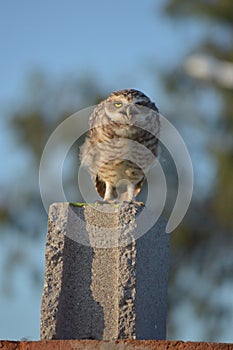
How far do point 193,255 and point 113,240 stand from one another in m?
15.5

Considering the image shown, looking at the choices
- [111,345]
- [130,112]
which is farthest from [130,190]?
[111,345]

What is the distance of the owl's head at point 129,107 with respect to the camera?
6980mm

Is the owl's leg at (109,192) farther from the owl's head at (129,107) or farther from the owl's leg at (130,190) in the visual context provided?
the owl's head at (129,107)

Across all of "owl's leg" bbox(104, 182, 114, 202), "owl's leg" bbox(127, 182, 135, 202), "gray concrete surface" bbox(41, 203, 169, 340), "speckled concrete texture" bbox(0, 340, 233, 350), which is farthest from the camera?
"owl's leg" bbox(104, 182, 114, 202)

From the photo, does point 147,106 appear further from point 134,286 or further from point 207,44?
point 207,44

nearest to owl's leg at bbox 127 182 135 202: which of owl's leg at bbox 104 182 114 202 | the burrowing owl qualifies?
the burrowing owl

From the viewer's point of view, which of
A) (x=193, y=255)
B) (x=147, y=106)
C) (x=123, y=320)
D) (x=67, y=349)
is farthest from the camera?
(x=193, y=255)

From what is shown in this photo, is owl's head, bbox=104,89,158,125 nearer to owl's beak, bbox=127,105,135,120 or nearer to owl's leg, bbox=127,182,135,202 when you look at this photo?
owl's beak, bbox=127,105,135,120

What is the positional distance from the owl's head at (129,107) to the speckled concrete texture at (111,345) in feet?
8.58

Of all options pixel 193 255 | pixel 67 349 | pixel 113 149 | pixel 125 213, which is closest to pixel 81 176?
pixel 113 149

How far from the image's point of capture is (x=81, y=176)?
7.75 meters

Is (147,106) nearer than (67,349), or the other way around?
(67,349)

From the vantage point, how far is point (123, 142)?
7055 millimetres

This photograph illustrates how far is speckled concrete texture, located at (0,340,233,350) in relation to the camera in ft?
15.1
